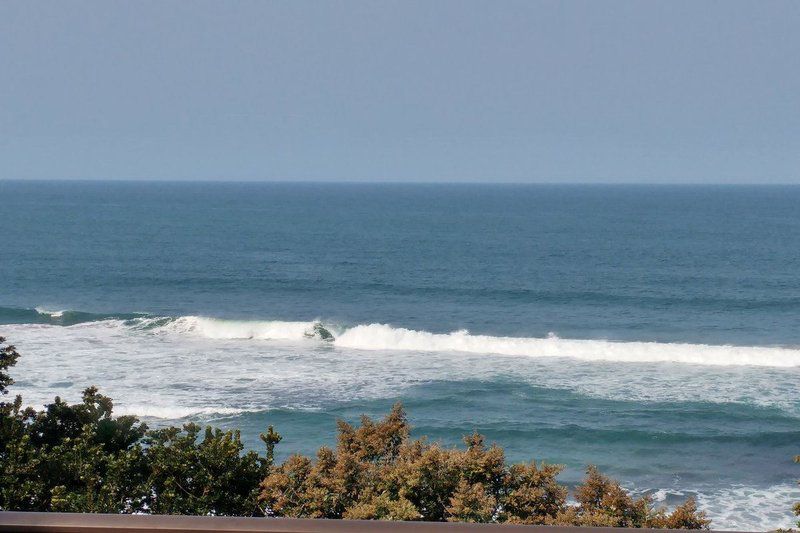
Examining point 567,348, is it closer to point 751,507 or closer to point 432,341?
point 432,341

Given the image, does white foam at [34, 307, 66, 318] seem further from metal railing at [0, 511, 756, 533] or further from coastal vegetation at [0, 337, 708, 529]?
metal railing at [0, 511, 756, 533]

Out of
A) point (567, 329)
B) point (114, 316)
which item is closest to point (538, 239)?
point (567, 329)

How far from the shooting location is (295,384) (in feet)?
89.6

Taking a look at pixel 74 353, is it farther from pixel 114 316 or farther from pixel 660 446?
pixel 660 446

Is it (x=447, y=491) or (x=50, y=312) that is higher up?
(x=447, y=491)

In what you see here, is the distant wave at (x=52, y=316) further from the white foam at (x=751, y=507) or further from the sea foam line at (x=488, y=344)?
the white foam at (x=751, y=507)

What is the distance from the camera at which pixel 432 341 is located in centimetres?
3528

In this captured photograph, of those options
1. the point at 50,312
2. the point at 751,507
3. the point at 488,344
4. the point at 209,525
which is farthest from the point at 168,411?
the point at 209,525

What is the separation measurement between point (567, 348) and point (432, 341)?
18.9 feet

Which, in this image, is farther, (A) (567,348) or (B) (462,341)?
(B) (462,341)

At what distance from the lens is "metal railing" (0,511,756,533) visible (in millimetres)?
2152

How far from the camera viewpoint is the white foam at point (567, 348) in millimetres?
32500

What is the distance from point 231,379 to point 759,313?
28.1m

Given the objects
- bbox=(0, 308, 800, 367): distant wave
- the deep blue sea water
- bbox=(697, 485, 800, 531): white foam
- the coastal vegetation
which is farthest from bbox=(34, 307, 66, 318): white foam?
bbox=(697, 485, 800, 531): white foam
